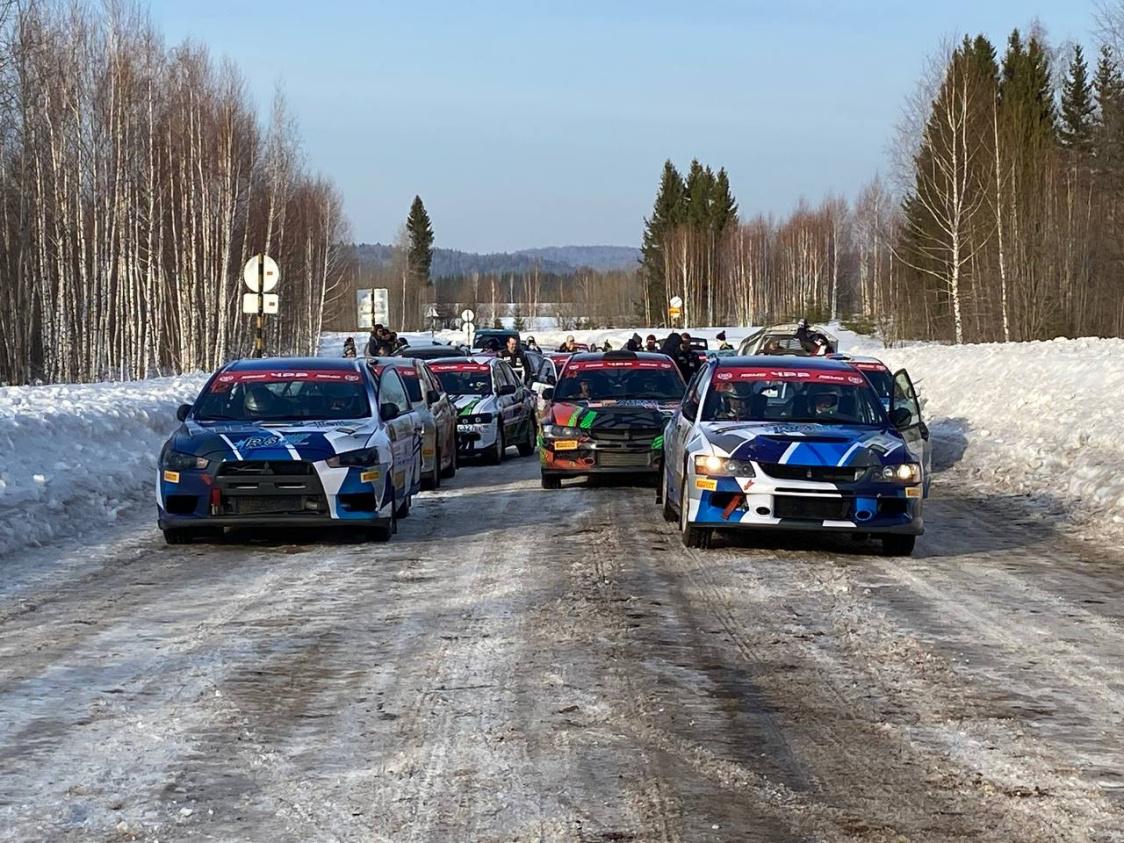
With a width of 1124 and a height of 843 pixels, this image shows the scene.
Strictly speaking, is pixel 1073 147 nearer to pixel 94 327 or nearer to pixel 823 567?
pixel 94 327

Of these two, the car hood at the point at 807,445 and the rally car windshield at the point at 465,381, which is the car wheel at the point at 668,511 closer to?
the car hood at the point at 807,445

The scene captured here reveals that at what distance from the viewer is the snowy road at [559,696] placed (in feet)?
16.3

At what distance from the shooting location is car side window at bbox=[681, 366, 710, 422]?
13.0m

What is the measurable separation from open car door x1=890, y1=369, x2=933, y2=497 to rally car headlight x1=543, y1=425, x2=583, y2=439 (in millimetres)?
3480

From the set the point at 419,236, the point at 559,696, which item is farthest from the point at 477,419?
the point at 419,236

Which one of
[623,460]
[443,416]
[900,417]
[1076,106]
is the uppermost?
[1076,106]

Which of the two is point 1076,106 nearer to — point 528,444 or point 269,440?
point 528,444

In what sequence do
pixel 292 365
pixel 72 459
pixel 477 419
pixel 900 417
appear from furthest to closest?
pixel 477 419, pixel 72 459, pixel 292 365, pixel 900 417

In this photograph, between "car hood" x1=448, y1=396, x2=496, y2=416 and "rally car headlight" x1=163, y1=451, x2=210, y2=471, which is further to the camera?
"car hood" x1=448, y1=396, x2=496, y2=416

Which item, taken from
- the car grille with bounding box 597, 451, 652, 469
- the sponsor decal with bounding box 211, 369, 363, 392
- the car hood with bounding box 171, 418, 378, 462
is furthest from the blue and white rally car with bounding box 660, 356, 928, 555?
the car grille with bounding box 597, 451, 652, 469

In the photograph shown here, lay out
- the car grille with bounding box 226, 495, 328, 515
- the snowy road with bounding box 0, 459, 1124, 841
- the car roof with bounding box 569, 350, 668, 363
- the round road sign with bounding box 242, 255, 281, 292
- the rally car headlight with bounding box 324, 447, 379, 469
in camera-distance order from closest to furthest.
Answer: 1. the snowy road with bounding box 0, 459, 1124, 841
2. the car grille with bounding box 226, 495, 328, 515
3. the rally car headlight with bounding box 324, 447, 379, 469
4. the car roof with bounding box 569, 350, 668, 363
5. the round road sign with bounding box 242, 255, 281, 292

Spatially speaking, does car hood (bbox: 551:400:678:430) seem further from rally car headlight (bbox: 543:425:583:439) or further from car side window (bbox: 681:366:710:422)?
car side window (bbox: 681:366:710:422)

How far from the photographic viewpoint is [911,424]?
592 inches

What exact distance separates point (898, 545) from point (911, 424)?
3533mm
